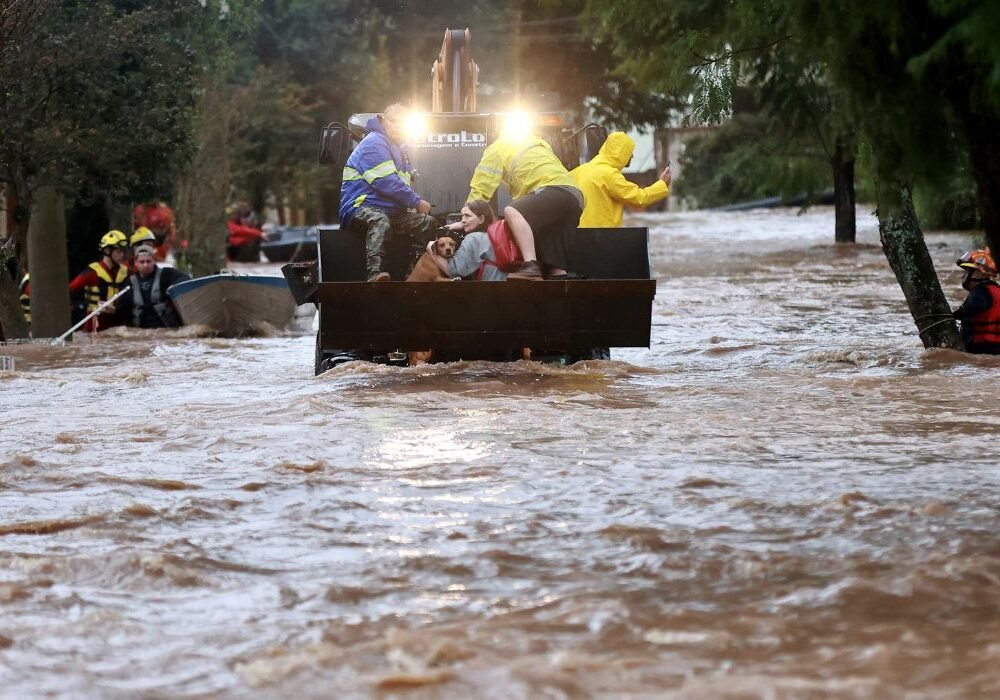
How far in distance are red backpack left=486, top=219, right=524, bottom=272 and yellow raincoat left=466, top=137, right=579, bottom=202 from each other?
44cm

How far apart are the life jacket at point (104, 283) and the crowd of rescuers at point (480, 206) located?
20.8 feet

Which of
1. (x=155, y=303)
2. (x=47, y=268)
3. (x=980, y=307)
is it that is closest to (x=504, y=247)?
(x=980, y=307)

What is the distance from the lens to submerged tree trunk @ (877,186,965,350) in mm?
13648

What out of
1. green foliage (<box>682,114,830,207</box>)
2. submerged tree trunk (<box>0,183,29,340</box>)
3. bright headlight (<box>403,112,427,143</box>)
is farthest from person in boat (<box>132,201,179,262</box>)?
green foliage (<box>682,114,830,207</box>)

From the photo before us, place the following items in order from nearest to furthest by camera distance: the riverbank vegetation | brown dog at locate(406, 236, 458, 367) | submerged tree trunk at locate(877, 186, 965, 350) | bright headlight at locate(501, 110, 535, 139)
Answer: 1. the riverbank vegetation
2. brown dog at locate(406, 236, 458, 367)
3. submerged tree trunk at locate(877, 186, 965, 350)
4. bright headlight at locate(501, 110, 535, 139)

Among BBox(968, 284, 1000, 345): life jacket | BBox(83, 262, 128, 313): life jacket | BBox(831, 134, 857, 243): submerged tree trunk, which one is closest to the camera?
BBox(968, 284, 1000, 345): life jacket

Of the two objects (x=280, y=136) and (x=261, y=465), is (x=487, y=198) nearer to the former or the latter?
(x=261, y=465)

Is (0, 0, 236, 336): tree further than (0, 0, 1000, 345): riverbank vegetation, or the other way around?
(0, 0, 236, 336): tree

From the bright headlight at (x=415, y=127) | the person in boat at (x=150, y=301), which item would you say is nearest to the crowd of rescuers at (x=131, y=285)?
the person in boat at (x=150, y=301)

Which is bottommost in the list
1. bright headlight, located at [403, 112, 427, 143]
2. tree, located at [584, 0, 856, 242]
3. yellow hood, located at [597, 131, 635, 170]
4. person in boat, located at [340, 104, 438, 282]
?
person in boat, located at [340, 104, 438, 282]

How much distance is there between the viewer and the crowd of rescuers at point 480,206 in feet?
40.2

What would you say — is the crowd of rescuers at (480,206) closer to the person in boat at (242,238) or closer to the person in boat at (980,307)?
the person in boat at (980,307)

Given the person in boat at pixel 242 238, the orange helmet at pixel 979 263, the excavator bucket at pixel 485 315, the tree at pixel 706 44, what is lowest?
the person in boat at pixel 242 238

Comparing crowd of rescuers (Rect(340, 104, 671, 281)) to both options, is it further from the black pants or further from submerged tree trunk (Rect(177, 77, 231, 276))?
submerged tree trunk (Rect(177, 77, 231, 276))
